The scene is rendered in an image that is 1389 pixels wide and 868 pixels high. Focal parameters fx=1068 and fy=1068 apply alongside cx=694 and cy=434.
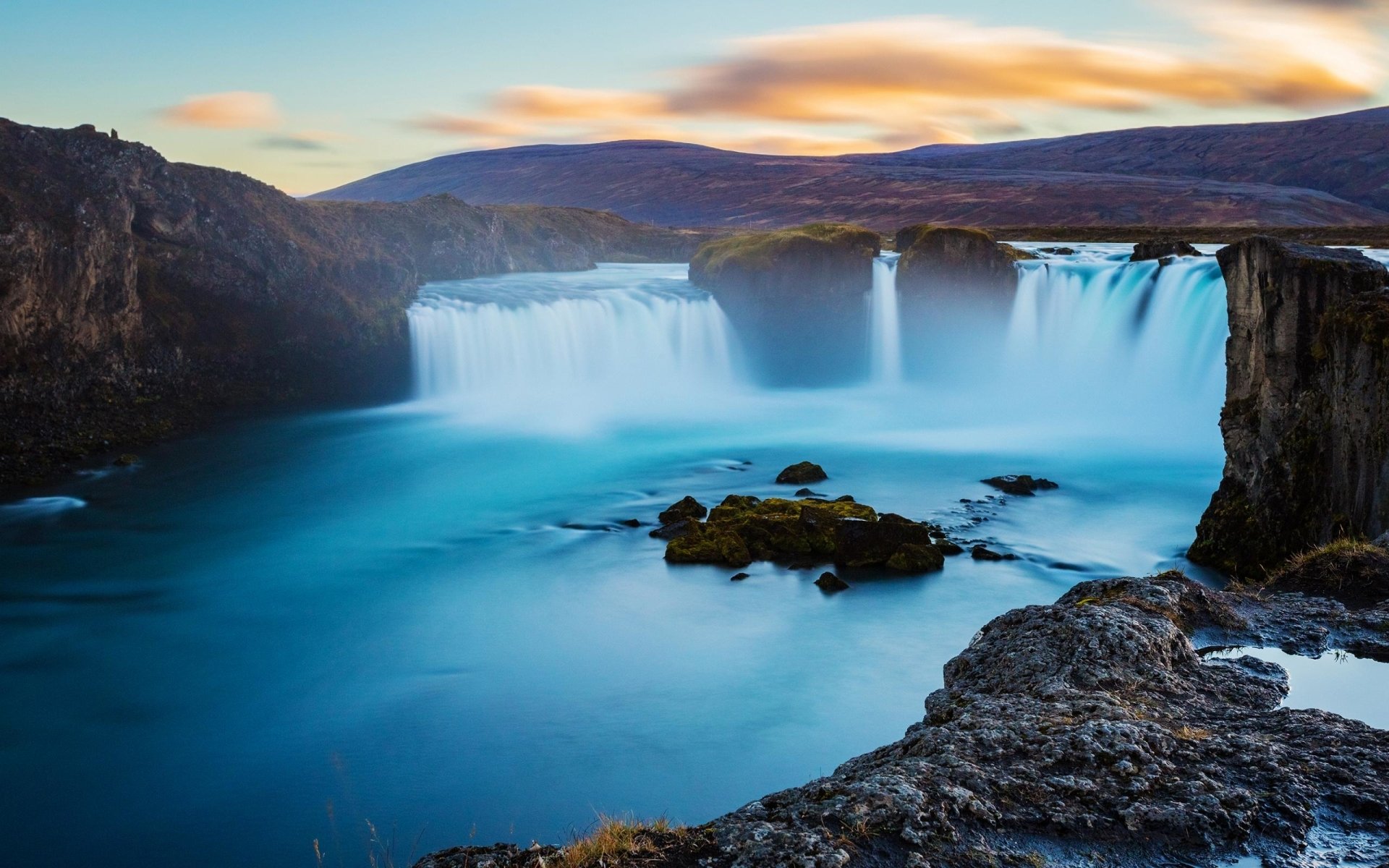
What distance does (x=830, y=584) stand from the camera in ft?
55.6

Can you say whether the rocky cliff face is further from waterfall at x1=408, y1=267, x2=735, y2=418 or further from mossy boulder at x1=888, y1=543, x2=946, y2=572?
mossy boulder at x1=888, y1=543, x2=946, y2=572

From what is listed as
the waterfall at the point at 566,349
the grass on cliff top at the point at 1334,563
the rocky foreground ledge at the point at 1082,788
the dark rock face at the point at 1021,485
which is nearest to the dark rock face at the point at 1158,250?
the waterfall at the point at 566,349

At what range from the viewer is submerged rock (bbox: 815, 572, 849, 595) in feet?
55.6

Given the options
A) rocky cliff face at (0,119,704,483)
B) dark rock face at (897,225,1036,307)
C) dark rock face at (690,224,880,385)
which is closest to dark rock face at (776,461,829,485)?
rocky cliff face at (0,119,704,483)

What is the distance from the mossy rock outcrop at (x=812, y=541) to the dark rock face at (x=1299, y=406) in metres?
4.54

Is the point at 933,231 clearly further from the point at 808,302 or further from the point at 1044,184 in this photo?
the point at 1044,184

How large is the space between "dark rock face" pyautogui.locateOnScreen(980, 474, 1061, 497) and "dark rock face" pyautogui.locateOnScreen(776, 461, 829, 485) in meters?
3.86

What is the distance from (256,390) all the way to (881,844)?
32.5 metres

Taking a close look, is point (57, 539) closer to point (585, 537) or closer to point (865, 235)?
point (585, 537)

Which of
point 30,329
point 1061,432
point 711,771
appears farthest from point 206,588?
point 1061,432

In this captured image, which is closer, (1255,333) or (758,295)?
(1255,333)

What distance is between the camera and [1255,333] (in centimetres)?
1560

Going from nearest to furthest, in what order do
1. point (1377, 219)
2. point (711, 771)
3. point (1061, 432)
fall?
point (711, 771) → point (1061, 432) → point (1377, 219)

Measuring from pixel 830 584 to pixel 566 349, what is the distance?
26331 mm
